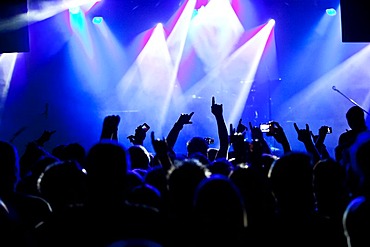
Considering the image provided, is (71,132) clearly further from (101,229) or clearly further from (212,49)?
(101,229)

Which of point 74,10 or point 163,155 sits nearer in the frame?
point 163,155

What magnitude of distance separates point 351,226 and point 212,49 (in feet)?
33.8

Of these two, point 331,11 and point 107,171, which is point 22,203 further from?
point 331,11

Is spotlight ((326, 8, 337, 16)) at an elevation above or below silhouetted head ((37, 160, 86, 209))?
above

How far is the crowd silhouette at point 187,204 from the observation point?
204 cm

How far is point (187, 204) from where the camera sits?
2.28 meters

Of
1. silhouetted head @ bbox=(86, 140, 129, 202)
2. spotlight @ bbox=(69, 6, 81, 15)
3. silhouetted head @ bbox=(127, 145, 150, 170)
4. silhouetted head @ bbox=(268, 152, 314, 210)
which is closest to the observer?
silhouetted head @ bbox=(86, 140, 129, 202)

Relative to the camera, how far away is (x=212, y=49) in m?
12.0

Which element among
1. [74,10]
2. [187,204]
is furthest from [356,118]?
[74,10]

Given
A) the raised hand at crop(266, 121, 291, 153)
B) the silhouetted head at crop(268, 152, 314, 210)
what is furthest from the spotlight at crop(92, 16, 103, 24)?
the silhouetted head at crop(268, 152, 314, 210)

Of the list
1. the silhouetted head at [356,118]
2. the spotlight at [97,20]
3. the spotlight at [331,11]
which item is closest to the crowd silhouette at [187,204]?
the silhouetted head at [356,118]

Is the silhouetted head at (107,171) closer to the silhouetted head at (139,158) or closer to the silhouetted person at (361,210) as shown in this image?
the silhouetted person at (361,210)

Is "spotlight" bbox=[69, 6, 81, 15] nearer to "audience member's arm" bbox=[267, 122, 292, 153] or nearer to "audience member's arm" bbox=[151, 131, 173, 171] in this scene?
"audience member's arm" bbox=[267, 122, 292, 153]

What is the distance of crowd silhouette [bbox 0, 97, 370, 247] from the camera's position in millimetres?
2039
